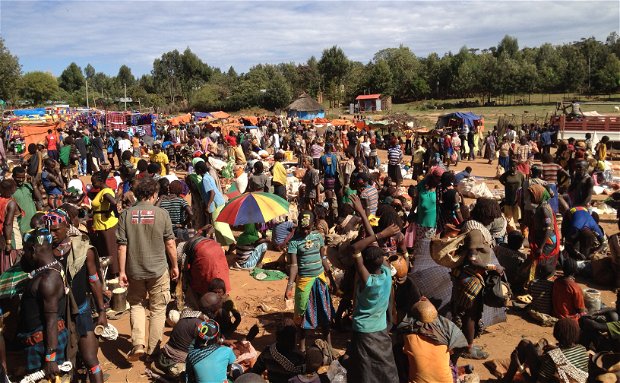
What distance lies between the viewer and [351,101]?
65750 millimetres

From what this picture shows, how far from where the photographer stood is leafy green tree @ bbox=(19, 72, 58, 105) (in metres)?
76.1

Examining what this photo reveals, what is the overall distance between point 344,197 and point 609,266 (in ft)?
15.7

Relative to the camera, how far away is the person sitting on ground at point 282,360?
442cm

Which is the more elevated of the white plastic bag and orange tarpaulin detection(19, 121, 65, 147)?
orange tarpaulin detection(19, 121, 65, 147)

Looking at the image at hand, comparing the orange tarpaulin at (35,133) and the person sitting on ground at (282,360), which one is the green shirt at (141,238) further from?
the orange tarpaulin at (35,133)

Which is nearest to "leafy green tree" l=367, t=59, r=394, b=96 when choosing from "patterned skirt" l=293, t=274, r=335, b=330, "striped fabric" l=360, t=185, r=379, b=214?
"striped fabric" l=360, t=185, r=379, b=214

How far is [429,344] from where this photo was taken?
3955mm

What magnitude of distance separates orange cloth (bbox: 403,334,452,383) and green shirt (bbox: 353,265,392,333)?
11.6 inches

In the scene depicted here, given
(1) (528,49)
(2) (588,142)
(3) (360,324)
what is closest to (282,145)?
(2) (588,142)

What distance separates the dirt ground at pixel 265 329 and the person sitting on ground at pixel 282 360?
4.00 ft

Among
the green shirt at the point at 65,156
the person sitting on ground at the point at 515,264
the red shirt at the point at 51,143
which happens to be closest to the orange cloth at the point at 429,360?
the person sitting on ground at the point at 515,264

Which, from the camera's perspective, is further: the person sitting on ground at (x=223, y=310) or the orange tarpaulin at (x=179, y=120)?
the orange tarpaulin at (x=179, y=120)

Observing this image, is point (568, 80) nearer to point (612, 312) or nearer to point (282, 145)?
point (282, 145)

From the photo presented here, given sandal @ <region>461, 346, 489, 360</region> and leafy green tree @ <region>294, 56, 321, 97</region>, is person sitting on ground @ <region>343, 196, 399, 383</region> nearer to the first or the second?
sandal @ <region>461, 346, 489, 360</region>
